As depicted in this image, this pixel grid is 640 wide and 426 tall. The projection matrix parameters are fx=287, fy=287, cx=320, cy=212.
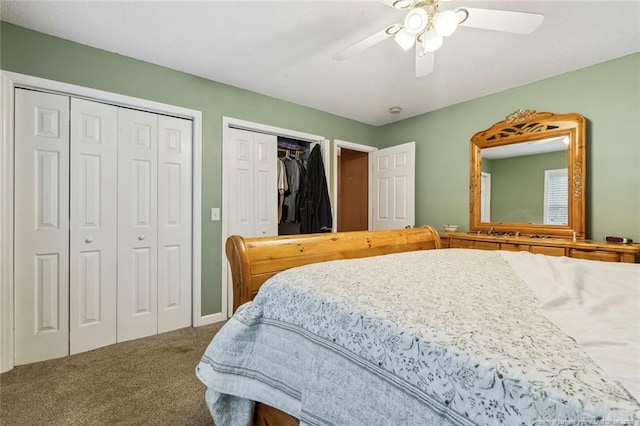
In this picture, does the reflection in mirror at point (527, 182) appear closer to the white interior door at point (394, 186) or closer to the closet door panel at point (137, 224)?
the white interior door at point (394, 186)

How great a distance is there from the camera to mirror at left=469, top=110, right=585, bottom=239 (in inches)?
98.0

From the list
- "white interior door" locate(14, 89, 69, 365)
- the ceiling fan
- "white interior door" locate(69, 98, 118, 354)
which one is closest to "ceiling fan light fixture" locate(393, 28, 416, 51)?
the ceiling fan

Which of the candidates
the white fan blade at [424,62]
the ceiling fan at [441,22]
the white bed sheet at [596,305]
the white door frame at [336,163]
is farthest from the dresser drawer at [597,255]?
the white door frame at [336,163]

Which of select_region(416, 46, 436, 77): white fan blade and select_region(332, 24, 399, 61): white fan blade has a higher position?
select_region(332, 24, 399, 61): white fan blade

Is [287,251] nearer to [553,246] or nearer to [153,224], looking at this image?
[153,224]

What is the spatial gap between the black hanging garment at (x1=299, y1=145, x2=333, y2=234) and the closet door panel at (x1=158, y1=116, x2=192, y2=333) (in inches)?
49.5

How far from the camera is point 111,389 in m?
1.70

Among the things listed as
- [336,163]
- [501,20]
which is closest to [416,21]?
[501,20]

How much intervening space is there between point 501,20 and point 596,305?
1.37 meters

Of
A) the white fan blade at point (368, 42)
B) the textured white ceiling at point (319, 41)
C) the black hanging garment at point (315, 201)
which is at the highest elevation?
the textured white ceiling at point (319, 41)

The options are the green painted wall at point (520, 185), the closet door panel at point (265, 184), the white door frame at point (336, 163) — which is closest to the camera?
the green painted wall at point (520, 185)

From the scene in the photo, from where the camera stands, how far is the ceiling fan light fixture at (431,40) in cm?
154

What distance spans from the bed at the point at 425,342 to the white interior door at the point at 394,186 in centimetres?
219

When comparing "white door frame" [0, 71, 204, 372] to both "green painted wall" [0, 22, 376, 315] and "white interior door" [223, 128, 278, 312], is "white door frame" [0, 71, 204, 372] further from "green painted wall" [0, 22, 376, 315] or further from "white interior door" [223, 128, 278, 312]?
"white interior door" [223, 128, 278, 312]
